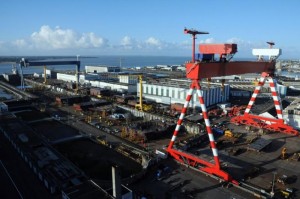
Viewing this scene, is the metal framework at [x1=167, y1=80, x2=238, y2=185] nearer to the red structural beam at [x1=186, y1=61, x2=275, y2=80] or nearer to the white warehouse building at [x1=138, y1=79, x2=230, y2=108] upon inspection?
the red structural beam at [x1=186, y1=61, x2=275, y2=80]

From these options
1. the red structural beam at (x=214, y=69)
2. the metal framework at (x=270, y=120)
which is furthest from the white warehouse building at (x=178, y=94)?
the red structural beam at (x=214, y=69)

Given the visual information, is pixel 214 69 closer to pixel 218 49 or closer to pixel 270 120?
pixel 218 49

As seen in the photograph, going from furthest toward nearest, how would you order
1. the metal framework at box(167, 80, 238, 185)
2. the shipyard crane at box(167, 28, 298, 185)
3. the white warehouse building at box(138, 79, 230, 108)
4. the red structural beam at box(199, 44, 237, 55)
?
the white warehouse building at box(138, 79, 230, 108) < the red structural beam at box(199, 44, 237, 55) < the shipyard crane at box(167, 28, 298, 185) < the metal framework at box(167, 80, 238, 185)

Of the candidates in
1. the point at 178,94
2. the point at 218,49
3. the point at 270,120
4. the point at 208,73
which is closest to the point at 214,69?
the point at 208,73

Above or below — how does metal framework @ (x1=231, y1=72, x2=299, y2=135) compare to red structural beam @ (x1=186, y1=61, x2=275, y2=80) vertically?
below

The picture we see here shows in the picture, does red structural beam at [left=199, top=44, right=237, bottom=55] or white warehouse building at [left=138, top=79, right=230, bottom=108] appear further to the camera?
white warehouse building at [left=138, top=79, right=230, bottom=108]

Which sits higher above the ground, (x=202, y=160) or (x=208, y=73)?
(x=208, y=73)

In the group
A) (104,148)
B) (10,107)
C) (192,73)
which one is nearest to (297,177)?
(192,73)

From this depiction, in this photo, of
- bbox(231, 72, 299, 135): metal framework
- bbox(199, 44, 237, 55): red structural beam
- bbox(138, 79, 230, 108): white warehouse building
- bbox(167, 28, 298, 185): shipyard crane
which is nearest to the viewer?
bbox(167, 28, 298, 185): shipyard crane

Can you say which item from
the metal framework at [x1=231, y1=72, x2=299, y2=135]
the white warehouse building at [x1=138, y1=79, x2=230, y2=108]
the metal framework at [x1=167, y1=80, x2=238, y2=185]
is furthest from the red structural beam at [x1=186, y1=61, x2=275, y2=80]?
the white warehouse building at [x1=138, y1=79, x2=230, y2=108]

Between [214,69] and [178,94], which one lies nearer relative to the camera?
[214,69]

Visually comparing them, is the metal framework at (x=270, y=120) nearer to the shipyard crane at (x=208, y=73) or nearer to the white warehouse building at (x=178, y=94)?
the shipyard crane at (x=208, y=73)

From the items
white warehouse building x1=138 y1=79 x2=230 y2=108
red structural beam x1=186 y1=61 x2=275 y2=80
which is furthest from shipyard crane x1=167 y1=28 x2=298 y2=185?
white warehouse building x1=138 y1=79 x2=230 y2=108

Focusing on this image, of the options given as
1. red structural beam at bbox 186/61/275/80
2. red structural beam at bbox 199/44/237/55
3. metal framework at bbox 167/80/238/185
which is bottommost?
metal framework at bbox 167/80/238/185
